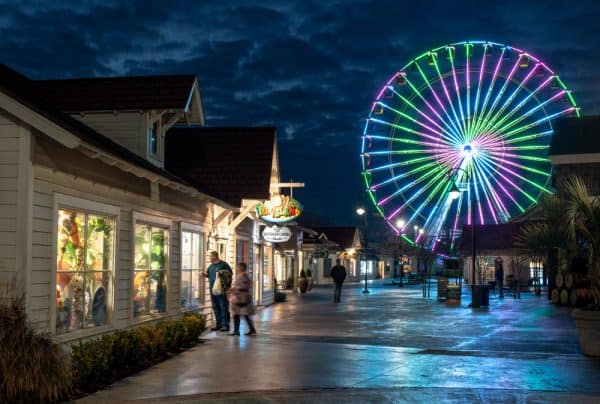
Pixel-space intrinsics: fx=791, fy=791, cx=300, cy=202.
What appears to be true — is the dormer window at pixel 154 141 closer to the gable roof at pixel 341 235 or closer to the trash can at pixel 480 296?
the trash can at pixel 480 296

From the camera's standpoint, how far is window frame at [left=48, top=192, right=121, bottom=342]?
401 inches

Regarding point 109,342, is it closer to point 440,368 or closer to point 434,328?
point 440,368

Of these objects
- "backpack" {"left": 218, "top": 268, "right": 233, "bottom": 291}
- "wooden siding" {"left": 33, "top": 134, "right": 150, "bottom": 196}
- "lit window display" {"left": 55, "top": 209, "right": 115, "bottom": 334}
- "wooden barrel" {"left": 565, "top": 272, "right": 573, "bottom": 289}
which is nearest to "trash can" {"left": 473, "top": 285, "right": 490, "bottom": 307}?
"wooden barrel" {"left": 565, "top": 272, "right": 573, "bottom": 289}

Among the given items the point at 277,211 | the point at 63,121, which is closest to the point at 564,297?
the point at 277,211

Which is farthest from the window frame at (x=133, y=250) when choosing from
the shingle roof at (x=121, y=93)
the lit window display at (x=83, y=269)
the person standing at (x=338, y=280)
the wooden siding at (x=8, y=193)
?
the person standing at (x=338, y=280)

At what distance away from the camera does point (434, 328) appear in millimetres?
18781

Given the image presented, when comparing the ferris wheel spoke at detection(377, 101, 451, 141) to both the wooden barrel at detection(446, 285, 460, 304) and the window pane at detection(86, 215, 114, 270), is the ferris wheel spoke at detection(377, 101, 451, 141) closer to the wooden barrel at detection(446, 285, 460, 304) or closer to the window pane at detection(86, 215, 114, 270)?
the wooden barrel at detection(446, 285, 460, 304)

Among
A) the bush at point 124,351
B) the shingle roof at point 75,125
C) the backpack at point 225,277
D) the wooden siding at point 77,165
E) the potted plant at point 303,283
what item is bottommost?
the bush at point 124,351

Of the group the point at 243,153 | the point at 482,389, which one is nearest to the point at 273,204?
the point at 243,153

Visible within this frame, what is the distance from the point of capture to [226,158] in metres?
23.8

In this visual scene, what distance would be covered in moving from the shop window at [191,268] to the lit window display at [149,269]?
4.89ft

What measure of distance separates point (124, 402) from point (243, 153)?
51.0 feet

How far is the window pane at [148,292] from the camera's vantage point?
14.1 meters

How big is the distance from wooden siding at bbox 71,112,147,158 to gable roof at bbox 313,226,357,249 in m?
52.2
